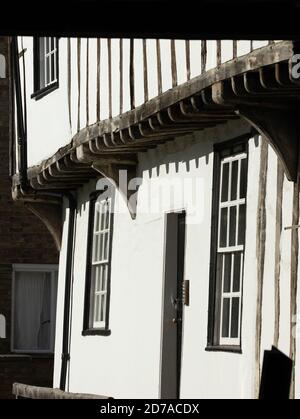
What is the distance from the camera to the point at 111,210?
17.8m

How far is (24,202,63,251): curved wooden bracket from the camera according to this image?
67.2 ft

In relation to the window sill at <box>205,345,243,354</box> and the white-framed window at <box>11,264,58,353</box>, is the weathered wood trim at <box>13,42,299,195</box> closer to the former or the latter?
the window sill at <box>205,345,243,354</box>

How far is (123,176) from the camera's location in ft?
55.4

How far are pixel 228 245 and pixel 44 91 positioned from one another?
6605 millimetres

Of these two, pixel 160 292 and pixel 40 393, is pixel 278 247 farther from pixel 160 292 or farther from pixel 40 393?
pixel 40 393

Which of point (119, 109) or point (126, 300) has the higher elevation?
point (119, 109)

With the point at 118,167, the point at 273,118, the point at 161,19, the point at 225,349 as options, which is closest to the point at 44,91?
the point at 118,167

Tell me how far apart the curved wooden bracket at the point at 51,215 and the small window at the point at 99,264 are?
1743mm

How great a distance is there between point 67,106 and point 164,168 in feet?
10.3
